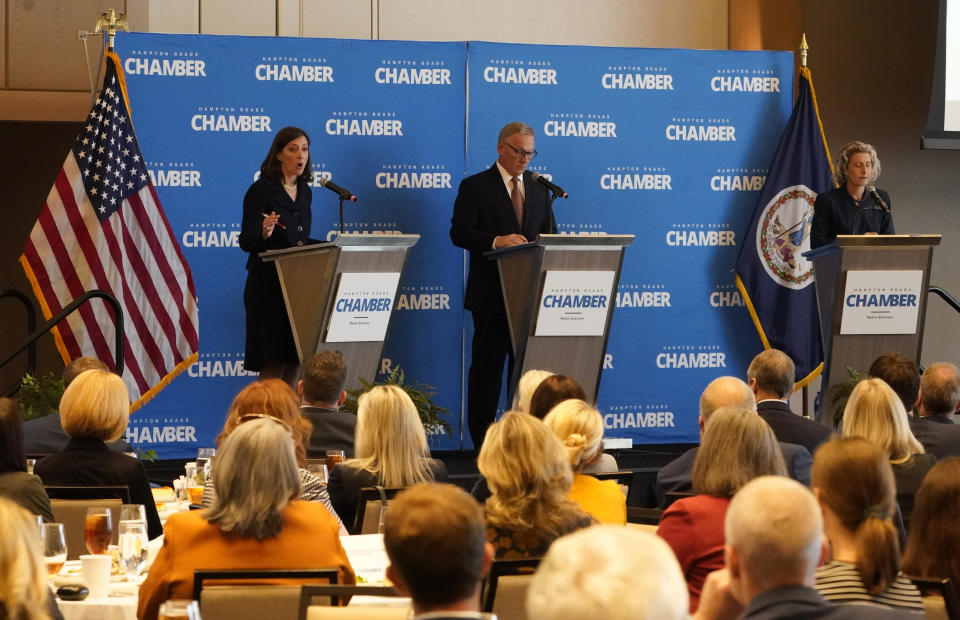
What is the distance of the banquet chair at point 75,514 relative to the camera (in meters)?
4.20

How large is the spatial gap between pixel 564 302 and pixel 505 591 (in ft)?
14.6

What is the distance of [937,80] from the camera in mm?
9305

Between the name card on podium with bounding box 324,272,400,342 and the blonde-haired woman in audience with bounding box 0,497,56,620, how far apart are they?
17.1ft

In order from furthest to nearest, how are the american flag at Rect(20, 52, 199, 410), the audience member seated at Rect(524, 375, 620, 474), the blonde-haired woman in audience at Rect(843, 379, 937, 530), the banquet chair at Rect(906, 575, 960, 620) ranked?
1. the american flag at Rect(20, 52, 199, 410)
2. the audience member seated at Rect(524, 375, 620, 474)
3. the blonde-haired woman in audience at Rect(843, 379, 937, 530)
4. the banquet chair at Rect(906, 575, 960, 620)

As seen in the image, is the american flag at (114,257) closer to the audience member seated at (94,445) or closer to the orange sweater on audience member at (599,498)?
the audience member seated at (94,445)

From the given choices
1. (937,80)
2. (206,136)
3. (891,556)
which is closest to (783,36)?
(937,80)

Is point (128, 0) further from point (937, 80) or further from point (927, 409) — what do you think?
point (927, 409)

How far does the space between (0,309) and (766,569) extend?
9.21m

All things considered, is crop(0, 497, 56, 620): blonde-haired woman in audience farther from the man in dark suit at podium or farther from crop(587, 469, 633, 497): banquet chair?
the man in dark suit at podium

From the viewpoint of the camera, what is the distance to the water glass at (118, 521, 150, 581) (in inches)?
141

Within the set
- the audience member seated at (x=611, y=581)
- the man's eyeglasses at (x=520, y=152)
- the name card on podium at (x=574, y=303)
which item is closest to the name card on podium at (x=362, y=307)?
the name card on podium at (x=574, y=303)

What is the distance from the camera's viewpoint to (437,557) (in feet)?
7.09

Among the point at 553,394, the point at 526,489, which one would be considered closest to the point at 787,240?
the point at 553,394

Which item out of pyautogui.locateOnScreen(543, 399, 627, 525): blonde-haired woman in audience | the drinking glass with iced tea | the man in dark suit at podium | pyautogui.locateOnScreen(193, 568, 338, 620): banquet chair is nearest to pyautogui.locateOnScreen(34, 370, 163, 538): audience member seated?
the drinking glass with iced tea
